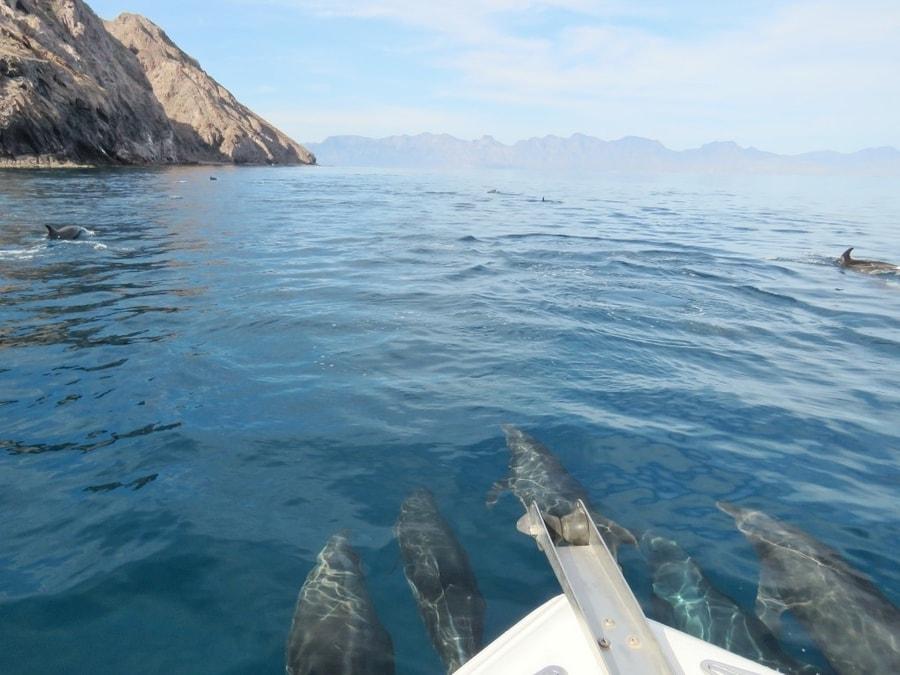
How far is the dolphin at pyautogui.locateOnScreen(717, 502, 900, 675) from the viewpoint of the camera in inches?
201

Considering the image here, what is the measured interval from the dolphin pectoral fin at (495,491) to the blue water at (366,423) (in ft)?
0.41

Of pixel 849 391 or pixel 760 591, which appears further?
pixel 849 391

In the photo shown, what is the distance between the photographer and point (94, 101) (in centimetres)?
6353

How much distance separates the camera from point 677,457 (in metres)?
8.38

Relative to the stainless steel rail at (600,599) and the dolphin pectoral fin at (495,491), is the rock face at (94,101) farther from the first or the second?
the stainless steel rail at (600,599)

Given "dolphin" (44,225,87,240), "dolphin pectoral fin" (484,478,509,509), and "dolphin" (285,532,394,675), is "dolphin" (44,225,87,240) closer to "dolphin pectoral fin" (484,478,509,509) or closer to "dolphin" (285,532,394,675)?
"dolphin" (285,532,394,675)

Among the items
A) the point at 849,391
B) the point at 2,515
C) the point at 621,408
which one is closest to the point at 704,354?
the point at 849,391

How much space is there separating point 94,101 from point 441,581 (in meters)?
75.8

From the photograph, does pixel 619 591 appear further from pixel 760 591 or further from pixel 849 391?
pixel 849 391

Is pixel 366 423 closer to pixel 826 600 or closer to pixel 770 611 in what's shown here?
pixel 770 611

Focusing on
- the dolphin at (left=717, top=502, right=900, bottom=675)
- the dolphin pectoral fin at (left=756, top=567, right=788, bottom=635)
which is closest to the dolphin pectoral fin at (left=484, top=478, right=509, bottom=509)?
the dolphin at (left=717, top=502, right=900, bottom=675)

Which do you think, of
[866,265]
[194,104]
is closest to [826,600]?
[866,265]

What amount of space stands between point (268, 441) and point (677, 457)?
19.7 feet

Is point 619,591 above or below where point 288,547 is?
above
